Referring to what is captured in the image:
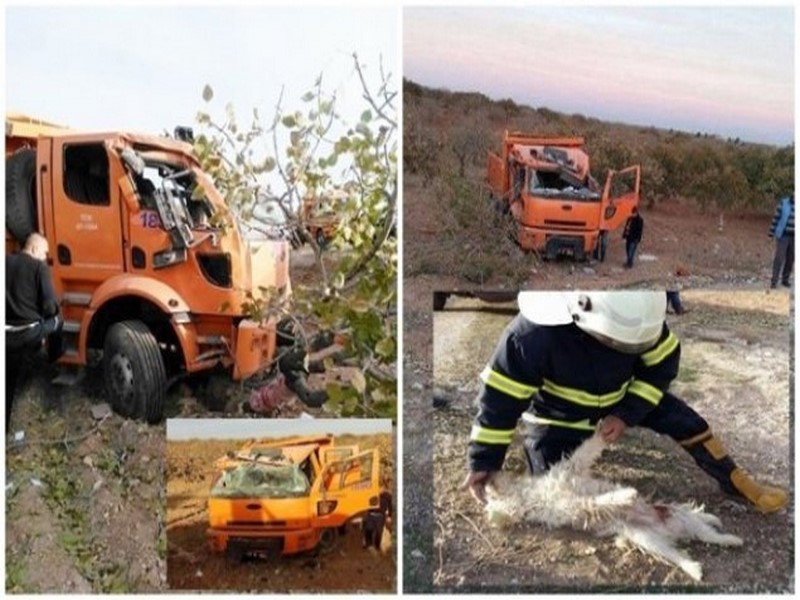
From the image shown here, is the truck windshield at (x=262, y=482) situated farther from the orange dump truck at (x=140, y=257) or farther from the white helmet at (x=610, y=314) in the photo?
the white helmet at (x=610, y=314)

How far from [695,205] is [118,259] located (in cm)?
232

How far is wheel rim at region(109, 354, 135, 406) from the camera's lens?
14.4 ft

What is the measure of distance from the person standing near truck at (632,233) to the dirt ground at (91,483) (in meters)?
1.25

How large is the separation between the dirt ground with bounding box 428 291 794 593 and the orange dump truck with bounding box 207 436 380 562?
1.14 ft

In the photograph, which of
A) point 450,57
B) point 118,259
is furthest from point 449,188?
point 118,259

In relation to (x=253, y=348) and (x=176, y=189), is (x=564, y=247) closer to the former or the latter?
(x=253, y=348)

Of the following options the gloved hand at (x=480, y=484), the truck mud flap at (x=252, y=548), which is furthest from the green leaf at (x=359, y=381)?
the truck mud flap at (x=252, y=548)

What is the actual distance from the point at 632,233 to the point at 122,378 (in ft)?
7.00

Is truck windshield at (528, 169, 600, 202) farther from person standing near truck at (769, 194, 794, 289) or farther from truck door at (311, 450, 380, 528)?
truck door at (311, 450, 380, 528)

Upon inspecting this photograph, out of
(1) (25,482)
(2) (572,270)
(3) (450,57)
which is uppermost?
(3) (450,57)

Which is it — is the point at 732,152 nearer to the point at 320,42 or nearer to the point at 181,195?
the point at 320,42

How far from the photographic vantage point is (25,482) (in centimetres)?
443

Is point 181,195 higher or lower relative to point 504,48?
lower

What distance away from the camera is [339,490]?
14.3ft
